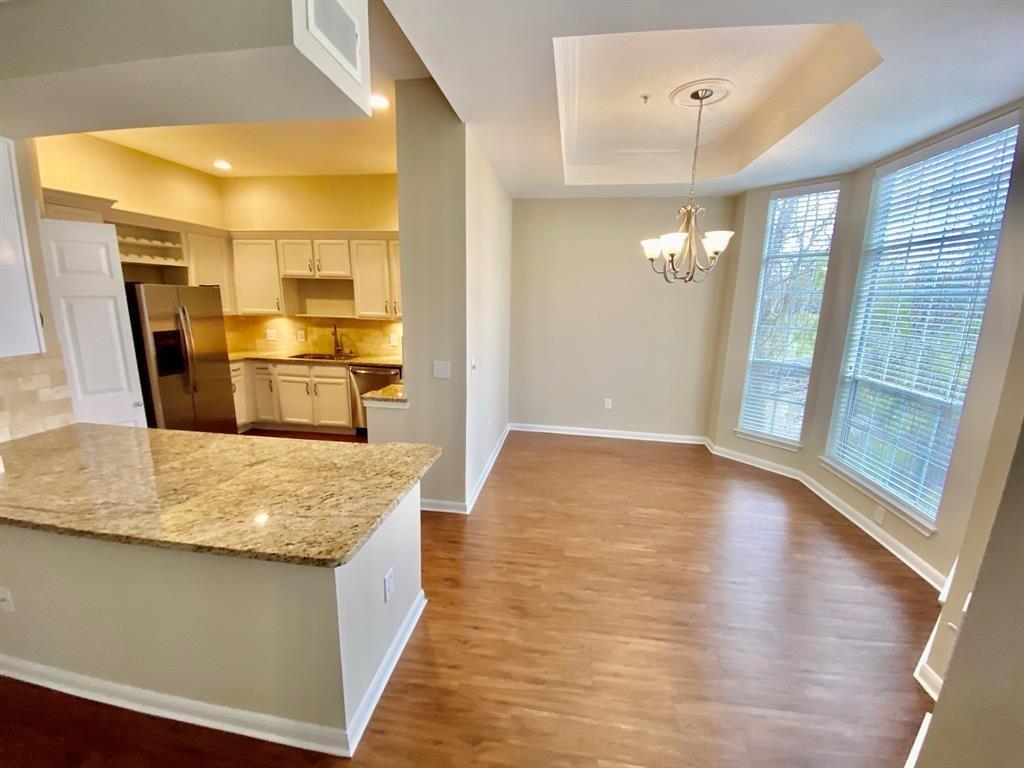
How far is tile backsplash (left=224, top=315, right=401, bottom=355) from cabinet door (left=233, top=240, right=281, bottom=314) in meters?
0.34

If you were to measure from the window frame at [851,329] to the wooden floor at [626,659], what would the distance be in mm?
313

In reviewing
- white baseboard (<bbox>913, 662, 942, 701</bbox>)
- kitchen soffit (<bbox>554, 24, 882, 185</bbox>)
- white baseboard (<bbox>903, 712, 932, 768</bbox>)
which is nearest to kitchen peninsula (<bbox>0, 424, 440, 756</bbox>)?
white baseboard (<bbox>903, 712, 932, 768</bbox>)

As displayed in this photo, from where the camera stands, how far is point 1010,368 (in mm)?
1608

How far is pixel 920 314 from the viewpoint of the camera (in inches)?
106

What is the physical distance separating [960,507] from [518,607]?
2.59 metres

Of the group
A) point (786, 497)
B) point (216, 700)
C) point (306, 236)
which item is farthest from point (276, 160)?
point (786, 497)

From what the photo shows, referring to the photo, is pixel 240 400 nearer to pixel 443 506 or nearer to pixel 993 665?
pixel 443 506

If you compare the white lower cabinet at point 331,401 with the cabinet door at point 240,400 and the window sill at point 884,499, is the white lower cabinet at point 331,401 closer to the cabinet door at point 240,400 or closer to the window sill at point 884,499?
the cabinet door at point 240,400

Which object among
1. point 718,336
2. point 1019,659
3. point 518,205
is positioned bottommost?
point 1019,659

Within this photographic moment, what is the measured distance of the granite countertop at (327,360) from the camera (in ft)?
15.0

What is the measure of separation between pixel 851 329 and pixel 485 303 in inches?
119

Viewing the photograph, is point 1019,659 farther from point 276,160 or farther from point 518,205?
point 276,160

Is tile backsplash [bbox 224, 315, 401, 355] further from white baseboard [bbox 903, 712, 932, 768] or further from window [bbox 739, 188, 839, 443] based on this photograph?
white baseboard [bbox 903, 712, 932, 768]

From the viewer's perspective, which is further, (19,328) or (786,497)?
(786,497)
